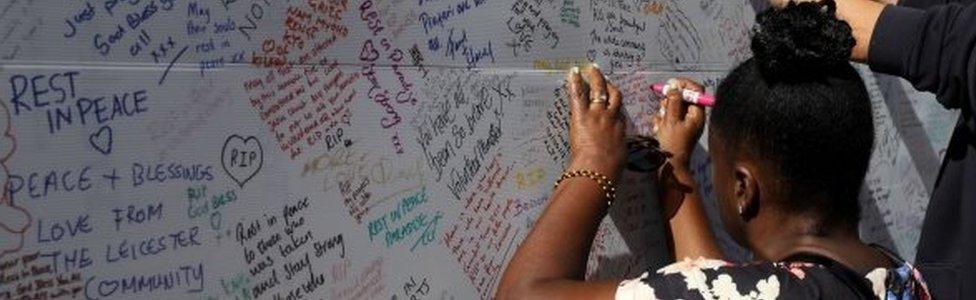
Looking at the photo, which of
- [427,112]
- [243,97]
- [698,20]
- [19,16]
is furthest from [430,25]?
[698,20]

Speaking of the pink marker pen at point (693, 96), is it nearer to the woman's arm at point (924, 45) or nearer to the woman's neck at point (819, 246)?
the woman's arm at point (924, 45)

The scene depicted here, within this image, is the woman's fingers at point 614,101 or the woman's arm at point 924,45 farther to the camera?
the woman's fingers at point 614,101

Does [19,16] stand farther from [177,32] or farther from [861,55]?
[861,55]

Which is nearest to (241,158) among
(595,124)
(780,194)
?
(595,124)

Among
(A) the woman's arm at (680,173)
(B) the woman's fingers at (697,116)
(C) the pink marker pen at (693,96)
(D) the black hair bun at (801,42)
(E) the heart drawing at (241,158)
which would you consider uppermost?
(D) the black hair bun at (801,42)

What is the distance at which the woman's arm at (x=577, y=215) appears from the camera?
5.86ft

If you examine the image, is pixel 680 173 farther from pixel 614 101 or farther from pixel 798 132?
pixel 798 132

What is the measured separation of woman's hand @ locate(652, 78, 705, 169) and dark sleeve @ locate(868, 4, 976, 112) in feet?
1.71

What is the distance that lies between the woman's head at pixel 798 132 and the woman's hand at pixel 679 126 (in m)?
0.49

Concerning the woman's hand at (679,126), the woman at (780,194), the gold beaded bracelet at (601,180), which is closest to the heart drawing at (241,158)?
the woman at (780,194)

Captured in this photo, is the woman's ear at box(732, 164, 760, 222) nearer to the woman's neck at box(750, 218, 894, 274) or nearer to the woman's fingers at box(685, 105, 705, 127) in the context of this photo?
the woman's neck at box(750, 218, 894, 274)

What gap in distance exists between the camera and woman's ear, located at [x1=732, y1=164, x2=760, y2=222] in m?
1.85

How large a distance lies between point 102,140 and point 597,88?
3.65 ft

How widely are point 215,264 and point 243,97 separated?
275 mm
